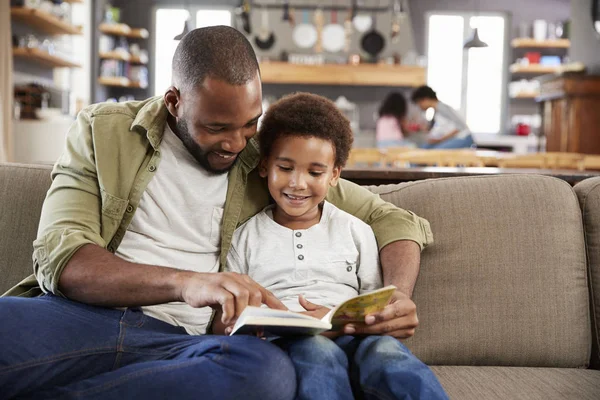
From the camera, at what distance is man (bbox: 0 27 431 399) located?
1318 mm

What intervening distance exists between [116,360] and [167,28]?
10023mm

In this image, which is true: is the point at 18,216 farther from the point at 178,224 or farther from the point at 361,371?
the point at 361,371

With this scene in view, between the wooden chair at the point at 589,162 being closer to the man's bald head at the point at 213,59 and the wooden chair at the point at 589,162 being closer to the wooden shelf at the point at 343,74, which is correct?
the man's bald head at the point at 213,59

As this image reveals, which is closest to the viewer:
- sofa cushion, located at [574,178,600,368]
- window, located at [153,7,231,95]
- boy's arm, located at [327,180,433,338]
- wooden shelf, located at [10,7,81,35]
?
boy's arm, located at [327,180,433,338]

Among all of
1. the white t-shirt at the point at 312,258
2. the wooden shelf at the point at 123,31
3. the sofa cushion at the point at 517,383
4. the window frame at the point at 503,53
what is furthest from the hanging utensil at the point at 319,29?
the sofa cushion at the point at 517,383

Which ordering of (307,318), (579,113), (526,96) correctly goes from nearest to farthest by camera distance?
(307,318)
(579,113)
(526,96)

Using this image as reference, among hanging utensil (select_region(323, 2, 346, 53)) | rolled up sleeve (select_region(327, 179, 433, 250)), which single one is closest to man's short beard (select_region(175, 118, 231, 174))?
rolled up sleeve (select_region(327, 179, 433, 250))

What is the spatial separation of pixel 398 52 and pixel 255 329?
9.33 metres

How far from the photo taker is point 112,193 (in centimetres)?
161

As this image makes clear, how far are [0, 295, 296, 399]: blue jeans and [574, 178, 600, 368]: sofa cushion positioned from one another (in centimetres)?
92

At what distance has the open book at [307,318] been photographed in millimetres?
1222

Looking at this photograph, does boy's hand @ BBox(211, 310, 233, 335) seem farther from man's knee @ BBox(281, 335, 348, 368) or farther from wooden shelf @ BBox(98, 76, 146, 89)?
wooden shelf @ BBox(98, 76, 146, 89)

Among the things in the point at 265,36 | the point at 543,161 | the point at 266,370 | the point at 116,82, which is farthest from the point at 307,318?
the point at 265,36

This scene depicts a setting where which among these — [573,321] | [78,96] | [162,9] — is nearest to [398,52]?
[162,9]
